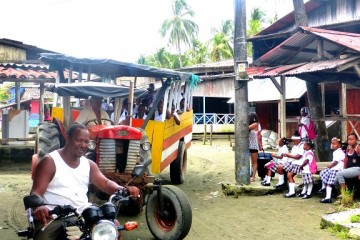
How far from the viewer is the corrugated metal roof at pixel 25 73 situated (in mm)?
13625

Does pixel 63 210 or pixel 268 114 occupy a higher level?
pixel 268 114

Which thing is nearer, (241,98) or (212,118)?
(241,98)

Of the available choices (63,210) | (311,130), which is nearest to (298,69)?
(311,130)

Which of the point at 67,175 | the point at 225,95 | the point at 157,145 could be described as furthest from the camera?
the point at 225,95

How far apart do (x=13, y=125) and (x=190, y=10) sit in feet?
127

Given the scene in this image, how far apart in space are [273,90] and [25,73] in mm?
10881

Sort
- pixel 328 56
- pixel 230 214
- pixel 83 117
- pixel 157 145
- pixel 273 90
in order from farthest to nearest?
pixel 273 90 → pixel 328 56 → pixel 157 145 → pixel 83 117 → pixel 230 214

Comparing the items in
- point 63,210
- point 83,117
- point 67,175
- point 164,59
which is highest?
point 164,59

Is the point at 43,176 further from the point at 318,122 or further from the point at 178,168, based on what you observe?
the point at 318,122

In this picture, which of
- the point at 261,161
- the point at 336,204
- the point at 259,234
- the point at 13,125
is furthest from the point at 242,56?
the point at 13,125

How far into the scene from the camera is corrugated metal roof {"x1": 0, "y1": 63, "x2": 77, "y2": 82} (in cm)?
1362

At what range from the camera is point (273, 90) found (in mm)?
20516

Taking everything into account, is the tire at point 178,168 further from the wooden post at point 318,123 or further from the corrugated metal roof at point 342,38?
the corrugated metal roof at point 342,38

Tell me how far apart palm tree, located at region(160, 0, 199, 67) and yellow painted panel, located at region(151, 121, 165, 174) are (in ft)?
139
